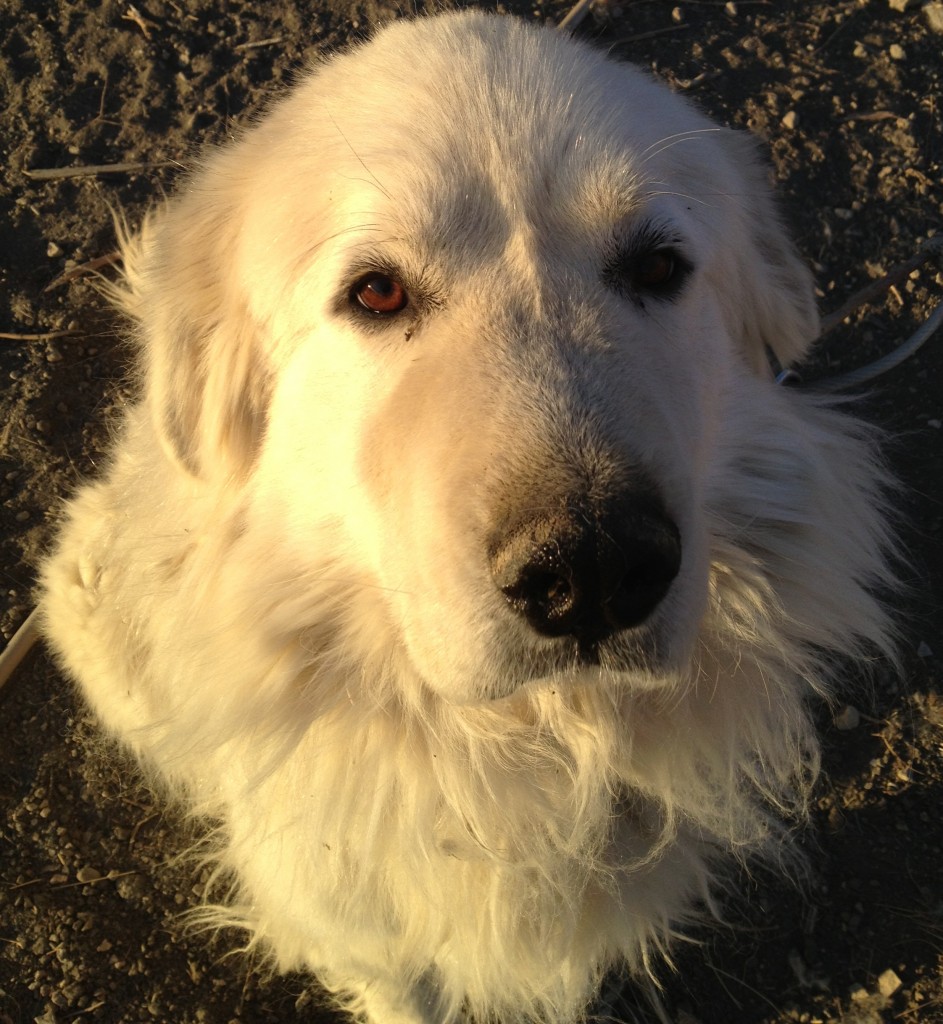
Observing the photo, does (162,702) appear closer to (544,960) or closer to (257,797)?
(257,797)

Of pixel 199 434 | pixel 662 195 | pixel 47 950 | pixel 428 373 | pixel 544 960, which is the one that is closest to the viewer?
pixel 428 373

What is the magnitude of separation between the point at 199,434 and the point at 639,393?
1.08 metres

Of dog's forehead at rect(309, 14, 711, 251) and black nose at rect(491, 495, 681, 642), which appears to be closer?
black nose at rect(491, 495, 681, 642)

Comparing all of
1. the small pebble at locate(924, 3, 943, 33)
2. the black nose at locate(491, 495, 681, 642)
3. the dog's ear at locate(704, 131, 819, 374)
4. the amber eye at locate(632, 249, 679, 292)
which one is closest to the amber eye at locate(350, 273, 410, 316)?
the amber eye at locate(632, 249, 679, 292)

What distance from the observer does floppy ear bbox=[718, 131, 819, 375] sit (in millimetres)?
2088

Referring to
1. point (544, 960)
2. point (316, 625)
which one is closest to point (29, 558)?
point (316, 625)

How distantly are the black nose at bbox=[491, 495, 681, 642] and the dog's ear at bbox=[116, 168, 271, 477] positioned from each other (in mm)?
937

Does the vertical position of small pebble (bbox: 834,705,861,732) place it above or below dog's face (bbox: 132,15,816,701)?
below

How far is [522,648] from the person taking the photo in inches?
53.9

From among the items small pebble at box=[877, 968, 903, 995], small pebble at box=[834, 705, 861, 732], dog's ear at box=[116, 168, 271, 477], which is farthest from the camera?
small pebble at box=[834, 705, 861, 732]

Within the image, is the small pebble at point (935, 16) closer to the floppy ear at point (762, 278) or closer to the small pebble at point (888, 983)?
the floppy ear at point (762, 278)

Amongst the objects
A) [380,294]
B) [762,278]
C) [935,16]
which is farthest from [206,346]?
[935,16]

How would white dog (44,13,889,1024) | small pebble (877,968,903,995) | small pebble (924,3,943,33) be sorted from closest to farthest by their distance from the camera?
white dog (44,13,889,1024) < small pebble (877,968,903,995) < small pebble (924,3,943,33)

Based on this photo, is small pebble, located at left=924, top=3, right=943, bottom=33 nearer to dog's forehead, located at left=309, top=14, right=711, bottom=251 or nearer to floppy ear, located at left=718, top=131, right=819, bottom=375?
floppy ear, located at left=718, top=131, right=819, bottom=375
